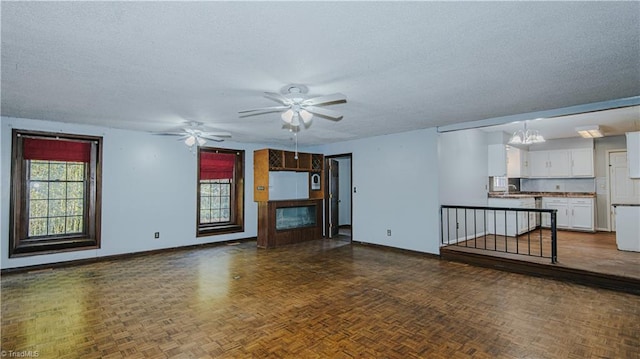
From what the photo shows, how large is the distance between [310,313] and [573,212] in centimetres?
782

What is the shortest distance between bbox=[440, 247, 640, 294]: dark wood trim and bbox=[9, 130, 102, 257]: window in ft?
20.9

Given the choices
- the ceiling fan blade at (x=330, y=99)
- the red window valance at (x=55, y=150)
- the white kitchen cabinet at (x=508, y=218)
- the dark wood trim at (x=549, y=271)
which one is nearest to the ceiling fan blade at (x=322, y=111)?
the ceiling fan blade at (x=330, y=99)

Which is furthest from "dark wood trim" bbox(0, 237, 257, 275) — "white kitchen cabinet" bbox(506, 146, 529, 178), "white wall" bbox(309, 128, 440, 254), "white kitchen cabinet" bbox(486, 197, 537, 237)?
"white kitchen cabinet" bbox(506, 146, 529, 178)

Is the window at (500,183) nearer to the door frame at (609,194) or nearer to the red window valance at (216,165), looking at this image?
the door frame at (609,194)

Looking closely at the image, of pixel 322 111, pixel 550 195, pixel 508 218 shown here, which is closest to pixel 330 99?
pixel 322 111

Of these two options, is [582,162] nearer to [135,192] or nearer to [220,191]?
[220,191]

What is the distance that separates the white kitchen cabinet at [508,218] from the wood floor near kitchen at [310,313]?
2.54m

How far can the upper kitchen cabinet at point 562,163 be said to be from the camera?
24.3 ft

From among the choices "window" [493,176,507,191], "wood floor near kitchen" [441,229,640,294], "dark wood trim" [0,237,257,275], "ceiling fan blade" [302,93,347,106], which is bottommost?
"dark wood trim" [0,237,257,275]

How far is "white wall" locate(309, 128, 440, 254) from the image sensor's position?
5520mm

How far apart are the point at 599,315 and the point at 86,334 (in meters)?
4.97

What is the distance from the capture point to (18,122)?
4.65 m

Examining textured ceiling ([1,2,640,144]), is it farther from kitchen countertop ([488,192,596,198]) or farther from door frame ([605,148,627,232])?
door frame ([605,148,627,232])

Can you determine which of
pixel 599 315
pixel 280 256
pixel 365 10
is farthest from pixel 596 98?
pixel 280 256
